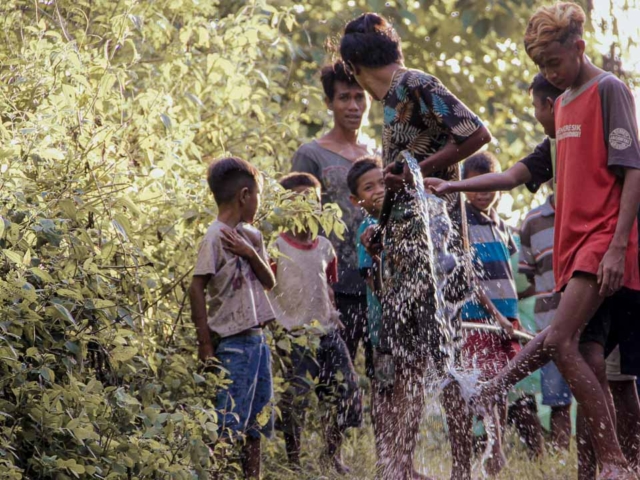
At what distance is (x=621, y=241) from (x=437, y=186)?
2.57 ft

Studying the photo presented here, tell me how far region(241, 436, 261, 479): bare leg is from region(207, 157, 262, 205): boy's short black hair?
1.09 meters

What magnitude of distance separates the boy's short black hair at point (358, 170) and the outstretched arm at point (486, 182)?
1041 mm

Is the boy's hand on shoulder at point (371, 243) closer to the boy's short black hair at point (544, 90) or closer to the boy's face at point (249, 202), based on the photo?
the boy's face at point (249, 202)

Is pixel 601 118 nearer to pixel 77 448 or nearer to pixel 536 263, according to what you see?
pixel 77 448

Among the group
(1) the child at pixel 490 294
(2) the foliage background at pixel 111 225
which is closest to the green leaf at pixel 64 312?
(2) the foliage background at pixel 111 225

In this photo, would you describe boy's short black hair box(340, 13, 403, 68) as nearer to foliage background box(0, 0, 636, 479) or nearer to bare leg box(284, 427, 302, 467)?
foliage background box(0, 0, 636, 479)

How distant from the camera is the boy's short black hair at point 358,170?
5.78m

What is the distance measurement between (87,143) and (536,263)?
3.22 meters

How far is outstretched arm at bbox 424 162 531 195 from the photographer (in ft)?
14.9

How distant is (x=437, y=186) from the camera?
14.8 feet

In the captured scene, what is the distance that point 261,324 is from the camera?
16.6 feet

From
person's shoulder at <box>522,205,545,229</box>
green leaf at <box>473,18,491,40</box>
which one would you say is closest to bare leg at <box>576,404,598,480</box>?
person's shoulder at <box>522,205,545,229</box>

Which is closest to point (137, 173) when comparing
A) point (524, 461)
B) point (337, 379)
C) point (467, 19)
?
point (337, 379)

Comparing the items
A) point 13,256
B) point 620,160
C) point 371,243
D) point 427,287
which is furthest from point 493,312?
point 13,256
